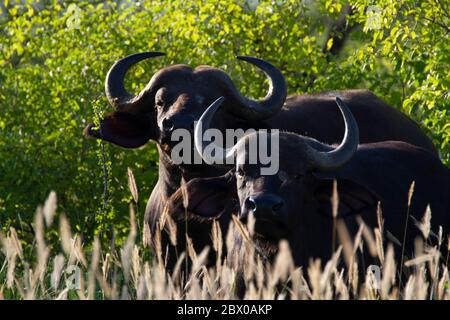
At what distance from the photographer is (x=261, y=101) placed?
35.2 ft

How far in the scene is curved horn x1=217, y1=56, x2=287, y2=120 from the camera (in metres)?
10.5

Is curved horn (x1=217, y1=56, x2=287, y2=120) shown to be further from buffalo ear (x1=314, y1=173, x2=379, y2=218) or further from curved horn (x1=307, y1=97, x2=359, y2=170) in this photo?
buffalo ear (x1=314, y1=173, x2=379, y2=218)

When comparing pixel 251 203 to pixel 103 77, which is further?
pixel 103 77

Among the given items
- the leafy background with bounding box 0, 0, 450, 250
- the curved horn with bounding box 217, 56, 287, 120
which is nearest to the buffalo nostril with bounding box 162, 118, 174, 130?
the curved horn with bounding box 217, 56, 287, 120

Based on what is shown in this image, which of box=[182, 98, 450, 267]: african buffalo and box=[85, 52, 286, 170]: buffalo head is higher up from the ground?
box=[85, 52, 286, 170]: buffalo head

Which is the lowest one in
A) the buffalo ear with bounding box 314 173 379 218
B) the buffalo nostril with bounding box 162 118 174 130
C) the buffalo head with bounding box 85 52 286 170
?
the buffalo ear with bounding box 314 173 379 218

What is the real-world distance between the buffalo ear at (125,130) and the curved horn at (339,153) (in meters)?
2.82

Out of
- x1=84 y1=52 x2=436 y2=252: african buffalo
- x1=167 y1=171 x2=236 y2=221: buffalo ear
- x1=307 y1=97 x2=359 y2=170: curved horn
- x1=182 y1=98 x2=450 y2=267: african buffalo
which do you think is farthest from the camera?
x1=84 y1=52 x2=436 y2=252: african buffalo

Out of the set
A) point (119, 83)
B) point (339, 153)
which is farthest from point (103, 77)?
point (339, 153)

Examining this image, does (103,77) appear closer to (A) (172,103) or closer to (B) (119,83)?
(B) (119,83)

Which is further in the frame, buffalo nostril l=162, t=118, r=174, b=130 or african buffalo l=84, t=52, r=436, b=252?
african buffalo l=84, t=52, r=436, b=252

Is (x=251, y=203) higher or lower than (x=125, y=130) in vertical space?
lower

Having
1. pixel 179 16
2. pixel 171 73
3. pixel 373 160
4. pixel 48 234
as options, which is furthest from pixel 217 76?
pixel 48 234

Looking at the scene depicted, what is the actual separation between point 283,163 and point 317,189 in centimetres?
40
